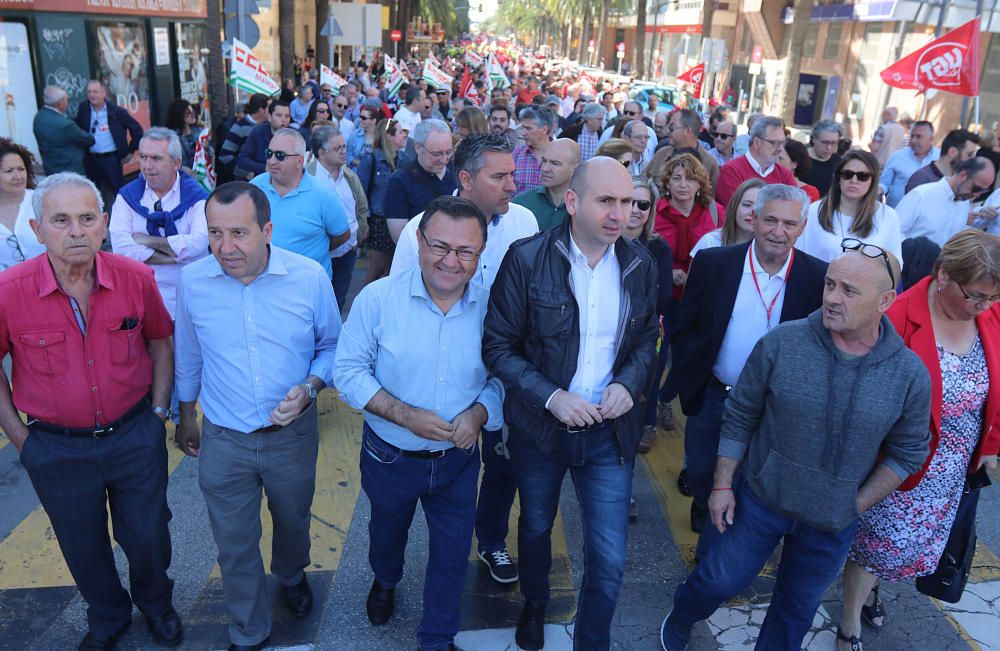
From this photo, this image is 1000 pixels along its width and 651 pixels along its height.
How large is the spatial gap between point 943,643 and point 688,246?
111 inches

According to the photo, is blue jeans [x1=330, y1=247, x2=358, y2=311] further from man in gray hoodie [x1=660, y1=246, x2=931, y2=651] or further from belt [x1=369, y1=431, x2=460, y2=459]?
man in gray hoodie [x1=660, y1=246, x2=931, y2=651]

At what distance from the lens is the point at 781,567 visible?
10.9 feet

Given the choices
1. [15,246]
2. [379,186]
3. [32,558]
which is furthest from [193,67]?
[32,558]

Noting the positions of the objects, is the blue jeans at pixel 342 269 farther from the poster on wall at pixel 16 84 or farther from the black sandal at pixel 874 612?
the poster on wall at pixel 16 84

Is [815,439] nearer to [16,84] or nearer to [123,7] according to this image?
Result: [16,84]

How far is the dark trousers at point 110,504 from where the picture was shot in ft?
10.1

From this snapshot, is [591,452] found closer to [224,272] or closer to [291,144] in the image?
[224,272]

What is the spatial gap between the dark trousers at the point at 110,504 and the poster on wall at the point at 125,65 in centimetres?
1155

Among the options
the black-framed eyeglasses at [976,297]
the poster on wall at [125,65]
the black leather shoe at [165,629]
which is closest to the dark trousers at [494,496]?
the black leather shoe at [165,629]

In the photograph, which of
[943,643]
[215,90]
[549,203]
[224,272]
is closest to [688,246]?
[549,203]

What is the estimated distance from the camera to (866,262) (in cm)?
285

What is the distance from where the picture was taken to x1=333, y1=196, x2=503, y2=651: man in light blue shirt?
304cm

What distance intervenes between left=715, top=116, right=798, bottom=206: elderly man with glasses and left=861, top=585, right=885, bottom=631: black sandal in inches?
143

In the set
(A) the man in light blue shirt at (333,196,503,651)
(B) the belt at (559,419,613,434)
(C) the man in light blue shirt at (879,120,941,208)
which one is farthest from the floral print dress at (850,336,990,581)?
(C) the man in light blue shirt at (879,120,941,208)
